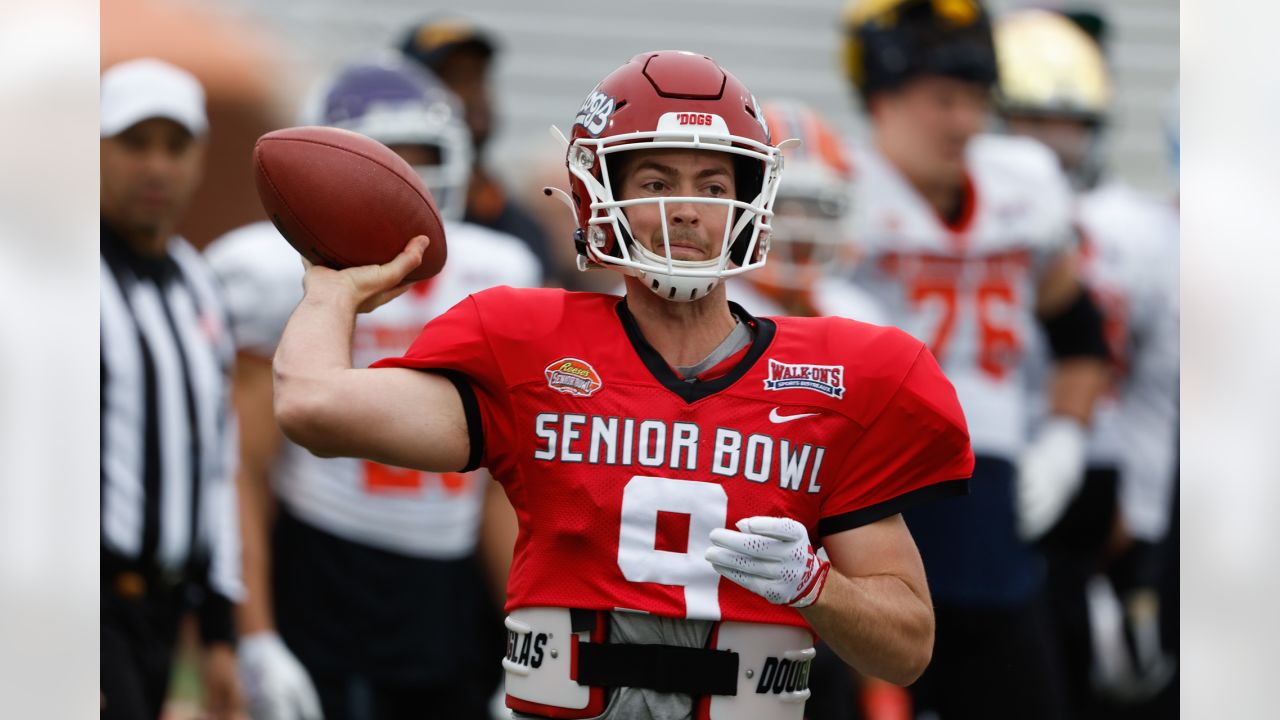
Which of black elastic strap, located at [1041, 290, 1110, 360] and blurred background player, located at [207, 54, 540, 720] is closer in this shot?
blurred background player, located at [207, 54, 540, 720]

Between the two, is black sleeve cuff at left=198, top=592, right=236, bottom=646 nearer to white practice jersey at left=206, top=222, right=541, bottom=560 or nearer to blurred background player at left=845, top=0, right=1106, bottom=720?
white practice jersey at left=206, top=222, right=541, bottom=560

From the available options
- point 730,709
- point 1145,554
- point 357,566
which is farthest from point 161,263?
point 1145,554

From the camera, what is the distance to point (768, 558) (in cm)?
219

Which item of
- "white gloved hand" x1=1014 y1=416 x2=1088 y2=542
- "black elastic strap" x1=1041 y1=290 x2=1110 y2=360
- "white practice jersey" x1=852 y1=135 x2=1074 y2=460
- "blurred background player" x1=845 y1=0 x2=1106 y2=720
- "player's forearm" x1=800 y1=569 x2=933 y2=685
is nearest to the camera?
"player's forearm" x1=800 y1=569 x2=933 y2=685

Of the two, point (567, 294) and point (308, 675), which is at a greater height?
point (567, 294)

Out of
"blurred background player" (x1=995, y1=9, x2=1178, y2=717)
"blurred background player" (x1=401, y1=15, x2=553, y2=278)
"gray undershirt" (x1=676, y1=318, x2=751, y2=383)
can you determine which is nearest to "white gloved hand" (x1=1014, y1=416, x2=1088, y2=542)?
"blurred background player" (x1=995, y1=9, x2=1178, y2=717)

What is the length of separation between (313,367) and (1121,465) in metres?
4.41

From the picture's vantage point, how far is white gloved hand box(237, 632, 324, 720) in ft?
14.5

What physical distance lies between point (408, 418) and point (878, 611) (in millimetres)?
636

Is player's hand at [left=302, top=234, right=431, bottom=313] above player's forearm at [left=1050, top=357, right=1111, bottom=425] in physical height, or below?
above

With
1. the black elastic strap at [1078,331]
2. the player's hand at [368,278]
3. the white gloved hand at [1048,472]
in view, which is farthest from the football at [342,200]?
the black elastic strap at [1078,331]

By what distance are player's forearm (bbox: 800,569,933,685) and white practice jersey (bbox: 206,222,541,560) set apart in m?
2.31

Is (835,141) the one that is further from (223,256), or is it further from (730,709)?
(730,709)

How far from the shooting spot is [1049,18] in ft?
22.4
